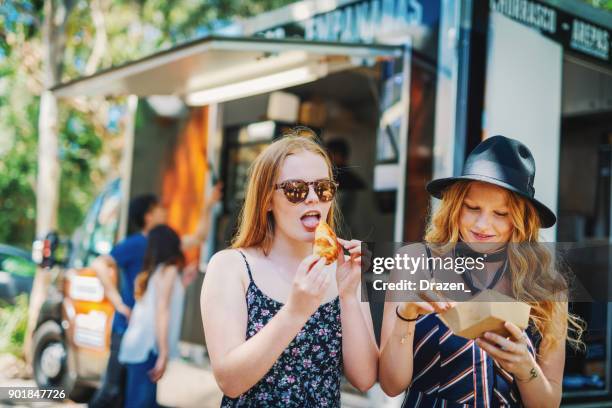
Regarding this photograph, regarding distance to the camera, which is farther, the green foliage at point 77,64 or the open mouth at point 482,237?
the green foliage at point 77,64

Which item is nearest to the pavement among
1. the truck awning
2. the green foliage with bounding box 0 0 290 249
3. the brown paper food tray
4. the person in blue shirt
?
the person in blue shirt

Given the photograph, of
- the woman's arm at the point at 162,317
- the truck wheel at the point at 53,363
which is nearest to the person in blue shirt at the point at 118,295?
the woman's arm at the point at 162,317

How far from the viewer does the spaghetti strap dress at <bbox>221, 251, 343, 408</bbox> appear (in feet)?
6.00

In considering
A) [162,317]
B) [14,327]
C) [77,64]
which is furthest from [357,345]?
[77,64]

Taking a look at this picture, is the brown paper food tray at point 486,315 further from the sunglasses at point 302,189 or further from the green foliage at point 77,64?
the green foliage at point 77,64

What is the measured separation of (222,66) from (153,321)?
2.07 meters

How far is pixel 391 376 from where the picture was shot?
1872mm

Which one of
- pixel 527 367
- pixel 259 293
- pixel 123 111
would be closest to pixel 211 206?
pixel 259 293

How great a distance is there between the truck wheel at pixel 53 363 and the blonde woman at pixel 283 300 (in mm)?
4194

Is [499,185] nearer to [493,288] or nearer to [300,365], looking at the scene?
[493,288]

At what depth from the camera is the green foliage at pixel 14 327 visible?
7246 mm

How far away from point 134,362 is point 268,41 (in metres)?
2.33

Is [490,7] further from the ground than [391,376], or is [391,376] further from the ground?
[490,7]

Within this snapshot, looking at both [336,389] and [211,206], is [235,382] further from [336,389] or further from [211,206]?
[211,206]
